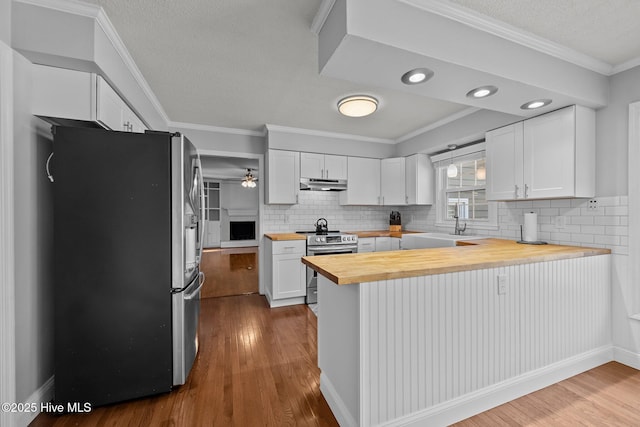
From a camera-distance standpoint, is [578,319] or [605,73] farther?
[605,73]

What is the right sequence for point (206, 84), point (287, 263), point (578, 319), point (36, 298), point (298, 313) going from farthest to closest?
point (287, 263), point (298, 313), point (206, 84), point (578, 319), point (36, 298)

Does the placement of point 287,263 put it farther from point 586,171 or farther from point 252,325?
point 586,171

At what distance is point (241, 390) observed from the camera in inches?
76.6

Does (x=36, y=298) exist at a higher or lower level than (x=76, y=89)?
lower

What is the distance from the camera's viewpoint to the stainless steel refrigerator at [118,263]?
1716 mm

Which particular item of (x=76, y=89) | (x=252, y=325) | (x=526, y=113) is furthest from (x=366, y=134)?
(x=76, y=89)

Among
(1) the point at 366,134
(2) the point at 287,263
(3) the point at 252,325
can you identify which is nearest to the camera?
(3) the point at 252,325

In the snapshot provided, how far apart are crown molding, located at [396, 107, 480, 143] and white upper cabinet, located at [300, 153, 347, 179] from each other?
1.07 metres

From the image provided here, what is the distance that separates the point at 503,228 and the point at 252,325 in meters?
3.17

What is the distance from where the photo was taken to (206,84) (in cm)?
266

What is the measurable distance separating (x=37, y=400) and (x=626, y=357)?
4320 mm

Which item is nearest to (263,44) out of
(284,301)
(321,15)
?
(321,15)

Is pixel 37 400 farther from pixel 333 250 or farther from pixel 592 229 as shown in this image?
pixel 592 229

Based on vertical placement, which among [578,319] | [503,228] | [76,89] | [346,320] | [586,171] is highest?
[76,89]
